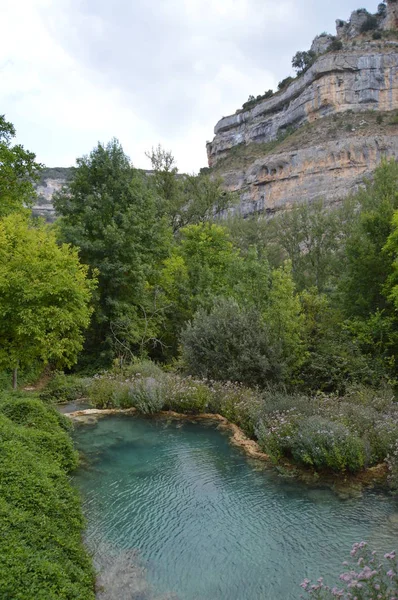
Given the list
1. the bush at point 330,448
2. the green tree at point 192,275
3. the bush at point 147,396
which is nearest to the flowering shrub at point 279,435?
the bush at point 330,448

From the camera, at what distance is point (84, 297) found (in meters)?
12.2

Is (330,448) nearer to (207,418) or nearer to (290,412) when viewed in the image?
(290,412)

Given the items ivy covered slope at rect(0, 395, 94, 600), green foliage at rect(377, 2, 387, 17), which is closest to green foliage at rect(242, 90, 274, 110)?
green foliage at rect(377, 2, 387, 17)

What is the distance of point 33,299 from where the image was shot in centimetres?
1083

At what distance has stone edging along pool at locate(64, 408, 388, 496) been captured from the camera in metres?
7.80

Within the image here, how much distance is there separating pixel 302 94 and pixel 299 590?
76512 millimetres

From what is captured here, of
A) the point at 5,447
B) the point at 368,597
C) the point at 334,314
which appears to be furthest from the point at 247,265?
the point at 368,597

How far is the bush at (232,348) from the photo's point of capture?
13875mm

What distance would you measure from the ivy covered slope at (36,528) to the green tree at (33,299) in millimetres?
3955

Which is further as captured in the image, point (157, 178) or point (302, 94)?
point (302, 94)

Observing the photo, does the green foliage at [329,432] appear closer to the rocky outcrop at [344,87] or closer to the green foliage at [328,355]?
the green foliage at [328,355]

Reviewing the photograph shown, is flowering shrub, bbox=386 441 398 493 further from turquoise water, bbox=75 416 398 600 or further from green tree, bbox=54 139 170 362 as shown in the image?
green tree, bbox=54 139 170 362

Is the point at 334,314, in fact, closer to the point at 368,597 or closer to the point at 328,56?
the point at 368,597

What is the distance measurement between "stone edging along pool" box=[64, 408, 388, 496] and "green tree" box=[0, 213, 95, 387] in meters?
2.57
